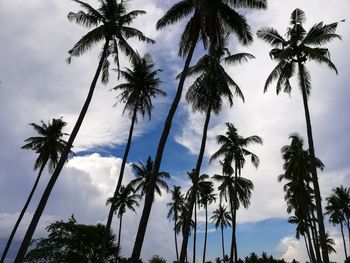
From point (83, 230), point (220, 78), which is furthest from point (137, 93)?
point (83, 230)

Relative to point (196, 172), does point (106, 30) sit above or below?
above

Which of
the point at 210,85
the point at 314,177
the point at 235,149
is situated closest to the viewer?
the point at 314,177

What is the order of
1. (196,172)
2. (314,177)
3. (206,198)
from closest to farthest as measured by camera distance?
(314,177) < (196,172) < (206,198)

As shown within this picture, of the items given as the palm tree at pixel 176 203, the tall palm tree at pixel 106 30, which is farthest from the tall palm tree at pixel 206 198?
the tall palm tree at pixel 106 30

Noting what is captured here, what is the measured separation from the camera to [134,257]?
38.9ft

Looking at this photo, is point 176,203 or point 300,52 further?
point 176,203

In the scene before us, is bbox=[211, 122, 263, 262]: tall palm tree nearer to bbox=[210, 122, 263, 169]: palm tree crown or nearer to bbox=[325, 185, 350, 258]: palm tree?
bbox=[210, 122, 263, 169]: palm tree crown

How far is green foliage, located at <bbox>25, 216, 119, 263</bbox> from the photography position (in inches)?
1033

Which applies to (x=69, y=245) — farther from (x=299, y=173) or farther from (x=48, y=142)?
(x=299, y=173)

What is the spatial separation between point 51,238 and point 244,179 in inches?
760

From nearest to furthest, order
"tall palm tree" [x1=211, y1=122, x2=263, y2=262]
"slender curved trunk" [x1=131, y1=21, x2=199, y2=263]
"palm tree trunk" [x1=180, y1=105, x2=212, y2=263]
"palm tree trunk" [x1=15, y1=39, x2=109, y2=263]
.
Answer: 1. "slender curved trunk" [x1=131, y1=21, x2=199, y2=263]
2. "palm tree trunk" [x1=15, y1=39, x2=109, y2=263]
3. "palm tree trunk" [x1=180, y1=105, x2=212, y2=263]
4. "tall palm tree" [x1=211, y1=122, x2=263, y2=262]

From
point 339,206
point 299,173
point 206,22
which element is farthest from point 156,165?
point 339,206

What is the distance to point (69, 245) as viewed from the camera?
2758cm

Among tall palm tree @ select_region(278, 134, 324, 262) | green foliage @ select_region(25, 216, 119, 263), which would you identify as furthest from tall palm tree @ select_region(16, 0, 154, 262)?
tall palm tree @ select_region(278, 134, 324, 262)
